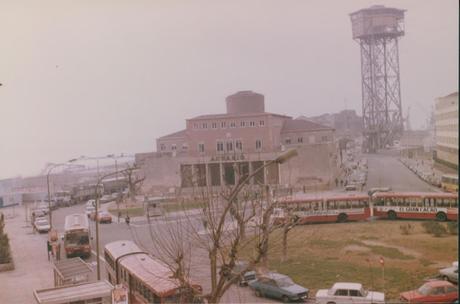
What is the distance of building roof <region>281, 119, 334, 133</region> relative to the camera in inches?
1142

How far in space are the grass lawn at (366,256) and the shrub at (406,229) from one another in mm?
136

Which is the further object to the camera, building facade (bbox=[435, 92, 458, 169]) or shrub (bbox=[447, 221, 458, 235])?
shrub (bbox=[447, 221, 458, 235])

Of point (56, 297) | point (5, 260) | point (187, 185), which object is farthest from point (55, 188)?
point (56, 297)

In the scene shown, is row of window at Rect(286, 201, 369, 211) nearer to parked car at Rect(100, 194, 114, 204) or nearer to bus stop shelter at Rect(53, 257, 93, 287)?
bus stop shelter at Rect(53, 257, 93, 287)

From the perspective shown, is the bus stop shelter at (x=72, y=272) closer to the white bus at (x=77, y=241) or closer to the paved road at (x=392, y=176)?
the white bus at (x=77, y=241)

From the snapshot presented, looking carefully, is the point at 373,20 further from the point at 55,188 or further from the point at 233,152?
the point at 55,188

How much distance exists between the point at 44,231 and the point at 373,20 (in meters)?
30.5

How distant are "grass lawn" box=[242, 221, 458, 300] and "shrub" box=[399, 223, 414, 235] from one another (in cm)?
14

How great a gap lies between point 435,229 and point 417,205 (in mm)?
2524

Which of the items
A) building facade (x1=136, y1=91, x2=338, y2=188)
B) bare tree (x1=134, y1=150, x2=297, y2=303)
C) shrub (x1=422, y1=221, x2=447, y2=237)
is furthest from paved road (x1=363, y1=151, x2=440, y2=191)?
bare tree (x1=134, y1=150, x2=297, y2=303)

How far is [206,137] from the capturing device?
29.5 meters

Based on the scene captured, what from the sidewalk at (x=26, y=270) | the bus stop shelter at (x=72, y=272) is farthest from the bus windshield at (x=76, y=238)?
the bus stop shelter at (x=72, y=272)

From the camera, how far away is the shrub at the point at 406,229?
48.2 ft

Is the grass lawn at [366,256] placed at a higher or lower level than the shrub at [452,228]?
lower
